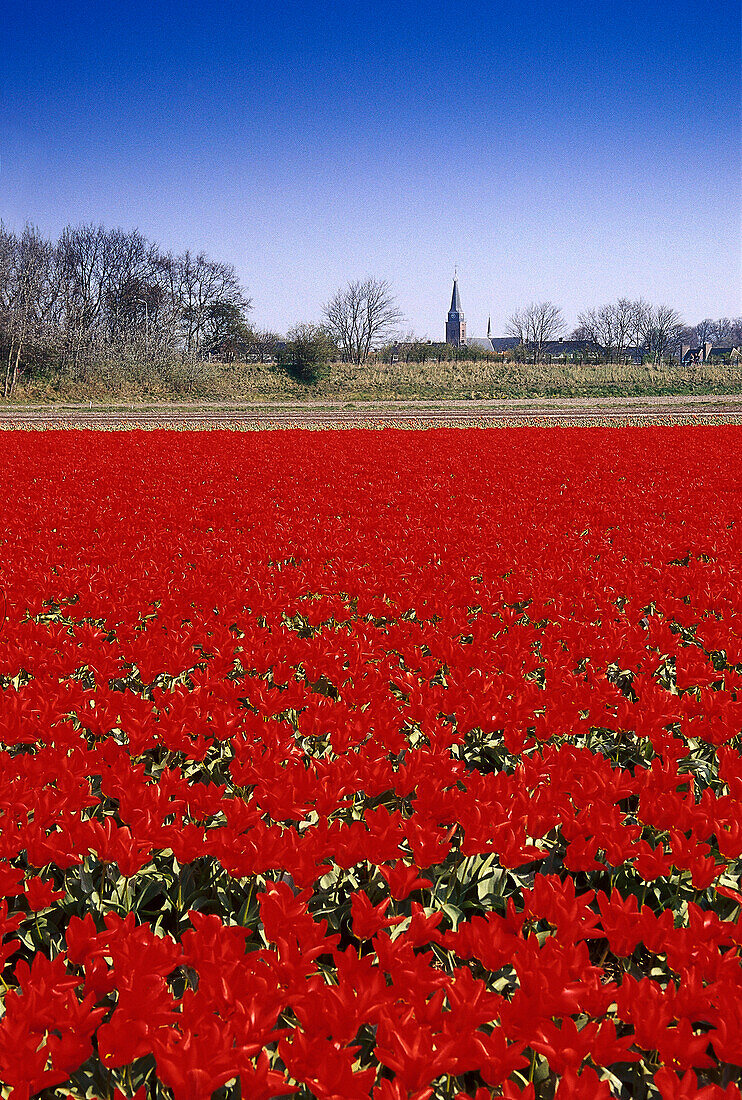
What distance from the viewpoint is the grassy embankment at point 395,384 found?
126 ft

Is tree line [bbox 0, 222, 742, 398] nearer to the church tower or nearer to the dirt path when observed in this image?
the dirt path

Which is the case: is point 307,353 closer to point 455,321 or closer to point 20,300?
point 20,300

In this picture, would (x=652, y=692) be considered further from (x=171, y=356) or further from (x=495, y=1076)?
(x=171, y=356)

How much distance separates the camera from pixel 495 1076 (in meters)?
1.37

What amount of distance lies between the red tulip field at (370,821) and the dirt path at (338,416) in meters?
17.4

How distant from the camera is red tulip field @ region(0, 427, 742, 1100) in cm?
144

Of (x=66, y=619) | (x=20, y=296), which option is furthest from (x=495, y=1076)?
(x=20, y=296)

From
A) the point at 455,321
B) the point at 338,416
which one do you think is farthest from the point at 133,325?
the point at 455,321

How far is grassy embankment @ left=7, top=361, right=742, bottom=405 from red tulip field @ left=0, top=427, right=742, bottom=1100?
113ft

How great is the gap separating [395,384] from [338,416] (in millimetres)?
15825

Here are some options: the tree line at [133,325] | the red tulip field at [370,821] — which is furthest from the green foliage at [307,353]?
the red tulip field at [370,821]

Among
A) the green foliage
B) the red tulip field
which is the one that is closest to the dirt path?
the green foliage

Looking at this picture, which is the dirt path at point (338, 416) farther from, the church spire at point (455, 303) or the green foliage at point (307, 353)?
the church spire at point (455, 303)

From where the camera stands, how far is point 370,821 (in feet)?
6.72
